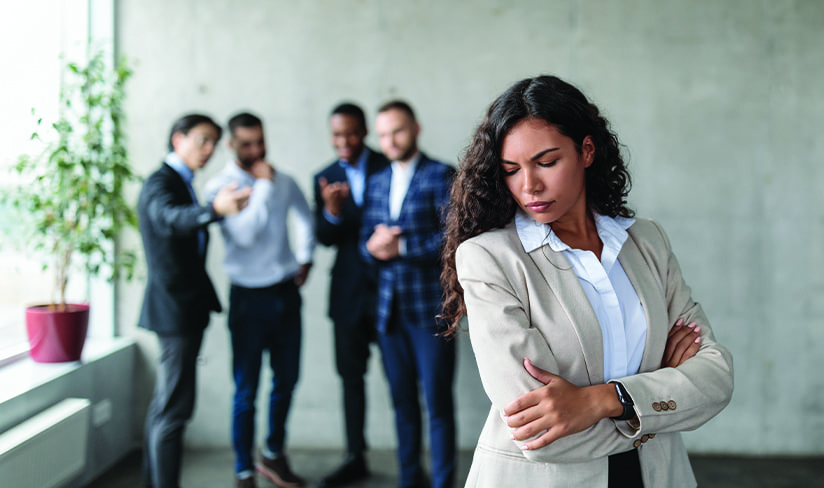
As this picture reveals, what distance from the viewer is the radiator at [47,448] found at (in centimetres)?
224

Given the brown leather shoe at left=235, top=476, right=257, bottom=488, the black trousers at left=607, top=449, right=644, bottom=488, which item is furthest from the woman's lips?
the brown leather shoe at left=235, top=476, right=257, bottom=488

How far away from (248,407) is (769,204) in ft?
9.97

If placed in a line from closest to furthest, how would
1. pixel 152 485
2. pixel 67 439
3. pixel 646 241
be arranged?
pixel 646 241
pixel 67 439
pixel 152 485

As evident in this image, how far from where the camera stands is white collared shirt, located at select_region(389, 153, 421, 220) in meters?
2.74

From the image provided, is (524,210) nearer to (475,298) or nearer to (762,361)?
(475,298)

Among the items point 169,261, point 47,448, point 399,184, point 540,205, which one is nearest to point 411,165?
point 399,184

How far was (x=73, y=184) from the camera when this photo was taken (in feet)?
9.16

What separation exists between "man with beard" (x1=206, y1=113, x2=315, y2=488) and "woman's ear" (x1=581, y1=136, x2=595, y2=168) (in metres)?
1.91

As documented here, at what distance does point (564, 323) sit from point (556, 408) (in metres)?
0.16

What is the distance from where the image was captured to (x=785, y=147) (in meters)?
3.34

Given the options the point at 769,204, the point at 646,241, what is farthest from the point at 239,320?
the point at 769,204

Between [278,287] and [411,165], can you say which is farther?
[278,287]

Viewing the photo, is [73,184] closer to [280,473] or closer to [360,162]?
[360,162]

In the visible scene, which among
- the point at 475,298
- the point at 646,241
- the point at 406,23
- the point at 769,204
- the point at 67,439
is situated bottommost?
the point at 67,439
